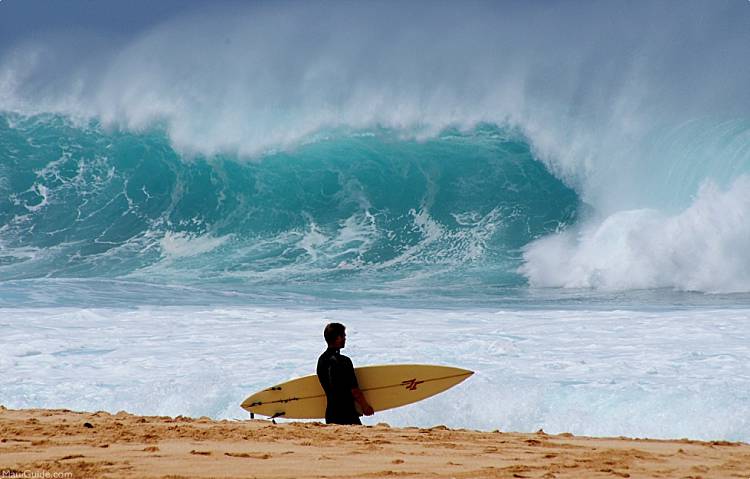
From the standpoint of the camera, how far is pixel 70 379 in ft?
20.9

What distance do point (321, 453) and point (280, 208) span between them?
14.5m

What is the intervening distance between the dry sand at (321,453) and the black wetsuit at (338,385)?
0.80 feet

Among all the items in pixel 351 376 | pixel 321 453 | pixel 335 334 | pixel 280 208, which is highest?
pixel 280 208

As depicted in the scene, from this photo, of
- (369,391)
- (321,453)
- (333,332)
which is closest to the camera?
(321,453)

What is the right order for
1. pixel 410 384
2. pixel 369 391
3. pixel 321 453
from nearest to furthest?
pixel 321 453 → pixel 369 391 → pixel 410 384

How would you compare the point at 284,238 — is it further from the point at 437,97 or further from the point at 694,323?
the point at 694,323

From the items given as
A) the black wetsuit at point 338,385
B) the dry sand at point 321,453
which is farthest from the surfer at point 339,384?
the dry sand at point 321,453

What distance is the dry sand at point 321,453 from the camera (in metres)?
3.08

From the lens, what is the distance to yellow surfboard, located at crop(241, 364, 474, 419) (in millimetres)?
4945

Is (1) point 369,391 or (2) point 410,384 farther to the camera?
(2) point 410,384

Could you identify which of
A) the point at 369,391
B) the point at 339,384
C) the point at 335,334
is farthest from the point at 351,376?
the point at 369,391

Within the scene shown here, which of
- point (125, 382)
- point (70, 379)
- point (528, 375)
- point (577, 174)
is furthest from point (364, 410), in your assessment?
point (577, 174)

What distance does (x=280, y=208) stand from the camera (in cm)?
1775

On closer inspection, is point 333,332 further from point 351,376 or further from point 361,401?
point 361,401
